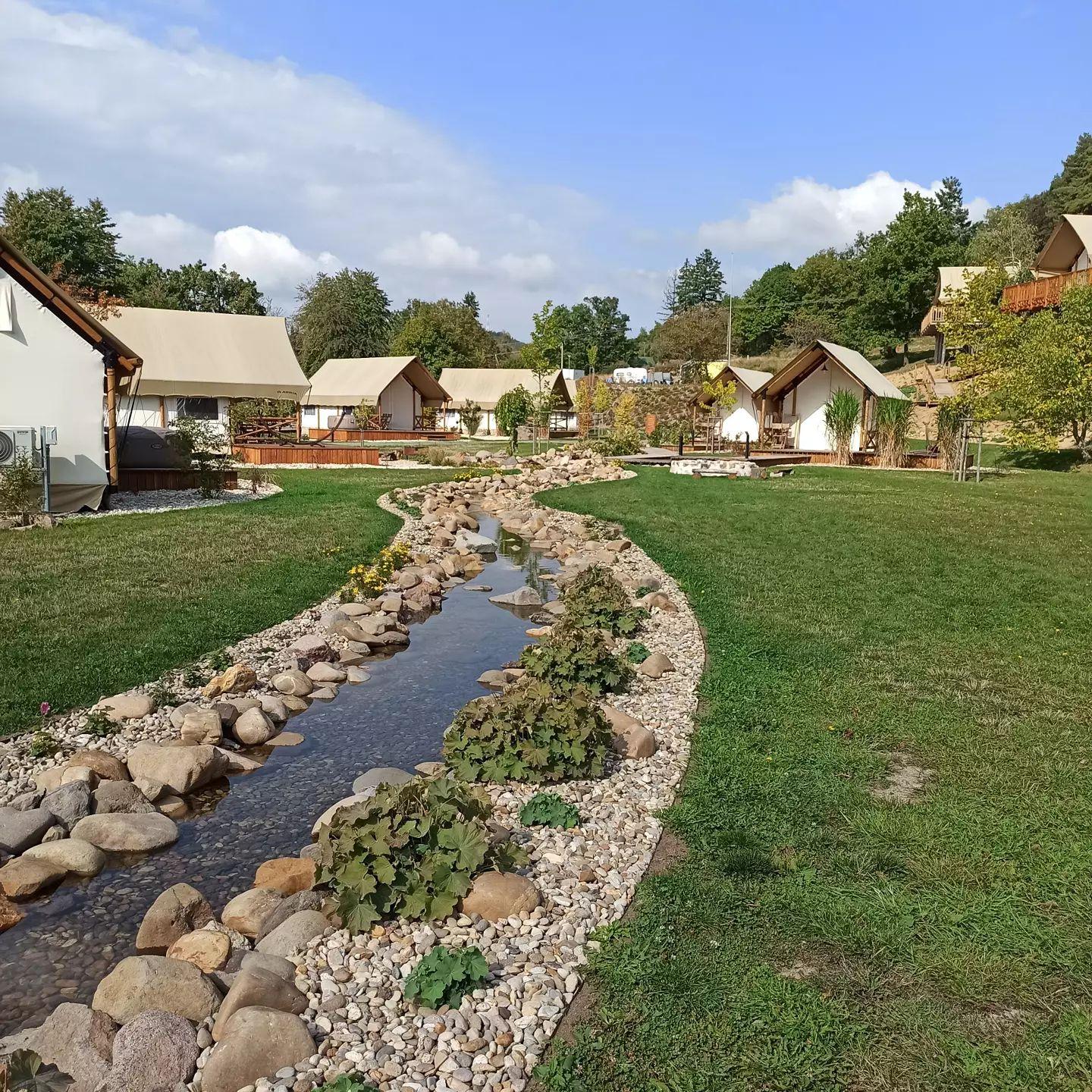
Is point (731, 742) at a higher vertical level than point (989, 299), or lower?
lower

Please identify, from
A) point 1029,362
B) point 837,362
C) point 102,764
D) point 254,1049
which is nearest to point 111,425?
point 102,764

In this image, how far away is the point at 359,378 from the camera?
46.6 metres

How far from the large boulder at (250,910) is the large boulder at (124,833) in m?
1.01

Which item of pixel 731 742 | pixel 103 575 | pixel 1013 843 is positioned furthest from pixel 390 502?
pixel 1013 843

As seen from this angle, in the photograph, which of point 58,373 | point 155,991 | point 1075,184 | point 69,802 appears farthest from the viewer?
point 1075,184

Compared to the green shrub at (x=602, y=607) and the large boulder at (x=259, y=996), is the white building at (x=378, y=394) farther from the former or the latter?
the large boulder at (x=259, y=996)

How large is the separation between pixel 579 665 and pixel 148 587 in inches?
215

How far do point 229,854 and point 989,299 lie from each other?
2690 centimetres

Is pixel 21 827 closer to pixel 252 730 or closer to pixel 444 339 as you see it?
pixel 252 730

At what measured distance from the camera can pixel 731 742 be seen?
6070 millimetres

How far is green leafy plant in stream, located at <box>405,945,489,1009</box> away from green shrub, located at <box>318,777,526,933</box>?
433 mm

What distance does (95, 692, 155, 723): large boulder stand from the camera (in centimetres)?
648

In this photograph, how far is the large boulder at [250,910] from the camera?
4188mm

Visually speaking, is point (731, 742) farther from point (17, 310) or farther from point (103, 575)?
point (17, 310)
